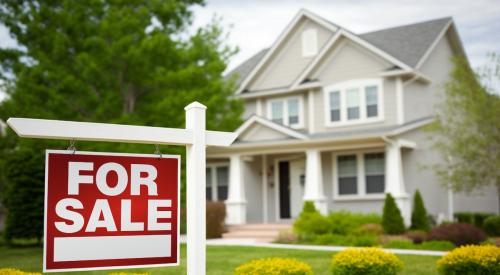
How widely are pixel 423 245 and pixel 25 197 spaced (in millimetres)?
10825

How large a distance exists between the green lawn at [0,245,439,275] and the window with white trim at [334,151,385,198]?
25.4ft

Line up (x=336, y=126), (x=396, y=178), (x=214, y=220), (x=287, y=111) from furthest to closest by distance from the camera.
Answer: (x=287, y=111), (x=336, y=126), (x=396, y=178), (x=214, y=220)

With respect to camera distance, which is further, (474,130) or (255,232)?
(255,232)

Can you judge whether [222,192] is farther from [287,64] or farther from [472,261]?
[472,261]

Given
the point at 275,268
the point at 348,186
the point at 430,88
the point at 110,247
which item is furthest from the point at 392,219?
the point at 110,247

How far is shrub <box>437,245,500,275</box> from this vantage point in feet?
26.4

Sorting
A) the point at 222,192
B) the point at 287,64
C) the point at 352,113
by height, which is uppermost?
the point at 287,64

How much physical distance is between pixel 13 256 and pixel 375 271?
932cm

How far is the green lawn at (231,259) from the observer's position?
10742 millimetres

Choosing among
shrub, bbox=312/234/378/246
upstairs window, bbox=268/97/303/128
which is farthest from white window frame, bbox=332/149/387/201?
shrub, bbox=312/234/378/246

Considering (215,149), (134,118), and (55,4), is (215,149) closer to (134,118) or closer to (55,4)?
(134,118)

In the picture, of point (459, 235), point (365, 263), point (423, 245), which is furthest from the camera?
point (459, 235)

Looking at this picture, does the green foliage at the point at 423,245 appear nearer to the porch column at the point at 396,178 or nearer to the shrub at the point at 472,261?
the porch column at the point at 396,178

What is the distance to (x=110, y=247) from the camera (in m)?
4.81
